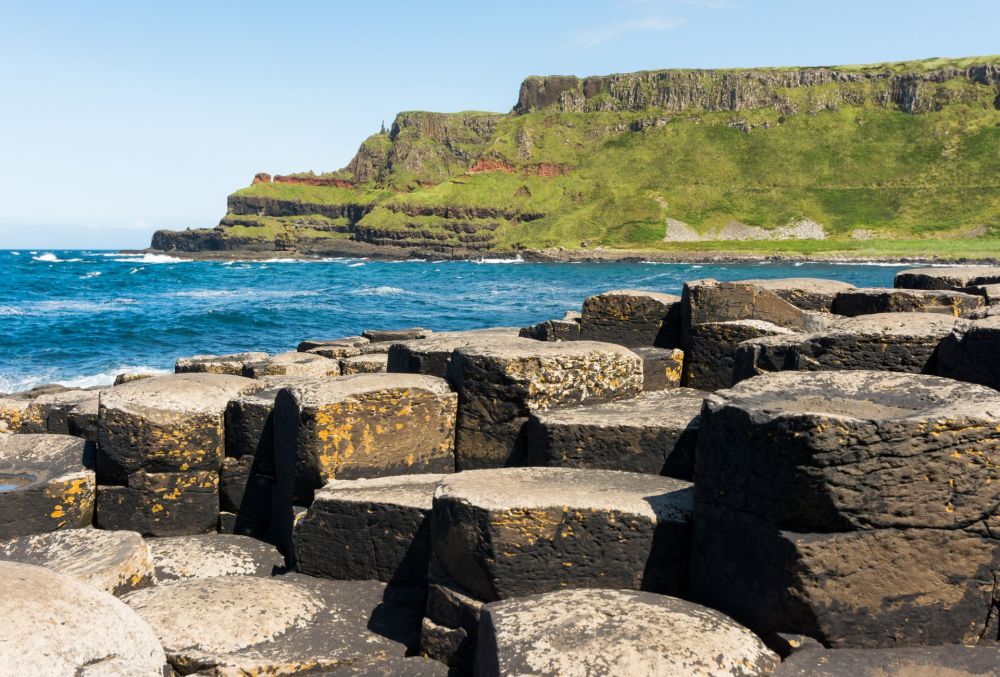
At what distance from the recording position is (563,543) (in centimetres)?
369

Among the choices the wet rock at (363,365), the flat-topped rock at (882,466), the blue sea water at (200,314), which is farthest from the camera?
the blue sea water at (200,314)

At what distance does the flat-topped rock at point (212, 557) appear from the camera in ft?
17.4

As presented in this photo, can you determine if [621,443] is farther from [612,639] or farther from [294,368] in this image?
[294,368]

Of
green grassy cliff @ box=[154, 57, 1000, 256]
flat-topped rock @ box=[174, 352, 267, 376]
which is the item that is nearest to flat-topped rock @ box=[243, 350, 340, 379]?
flat-topped rock @ box=[174, 352, 267, 376]

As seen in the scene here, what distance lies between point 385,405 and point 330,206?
6727 inches

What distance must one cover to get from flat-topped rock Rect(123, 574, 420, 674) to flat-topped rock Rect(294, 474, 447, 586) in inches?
4.6

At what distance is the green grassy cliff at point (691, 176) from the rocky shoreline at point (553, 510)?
100m

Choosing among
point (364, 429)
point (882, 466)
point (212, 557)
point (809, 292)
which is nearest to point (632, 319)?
point (809, 292)

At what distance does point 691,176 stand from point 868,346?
13960cm

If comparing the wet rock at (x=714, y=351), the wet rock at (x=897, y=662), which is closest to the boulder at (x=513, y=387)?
the wet rock at (x=714, y=351)

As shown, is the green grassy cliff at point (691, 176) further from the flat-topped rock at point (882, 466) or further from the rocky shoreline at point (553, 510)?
the flat-topped rock at point (882, 466)

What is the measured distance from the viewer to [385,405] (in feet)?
16.7

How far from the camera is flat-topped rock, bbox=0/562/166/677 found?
2695 millimetres

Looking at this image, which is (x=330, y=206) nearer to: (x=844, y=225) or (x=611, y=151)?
(x=611, y=151)
